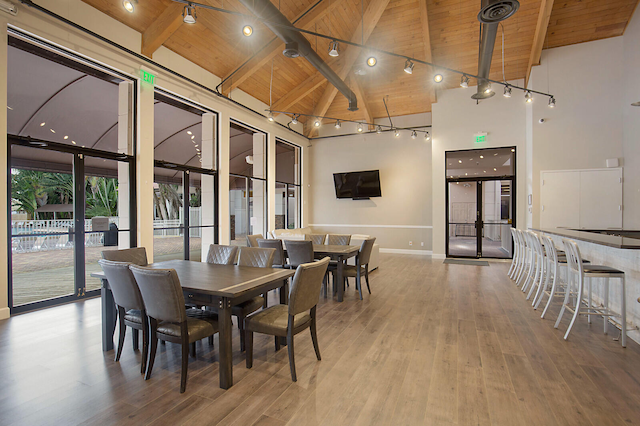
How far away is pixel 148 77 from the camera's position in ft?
17.6

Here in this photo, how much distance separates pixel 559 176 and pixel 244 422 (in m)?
8.34

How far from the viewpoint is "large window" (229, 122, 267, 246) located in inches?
305

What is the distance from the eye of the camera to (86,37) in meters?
4.46

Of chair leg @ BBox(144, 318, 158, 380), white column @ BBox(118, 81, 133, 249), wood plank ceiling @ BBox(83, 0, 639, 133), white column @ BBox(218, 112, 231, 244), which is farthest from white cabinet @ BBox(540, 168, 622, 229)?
white column @ BBox(118, 81, 133, 249)

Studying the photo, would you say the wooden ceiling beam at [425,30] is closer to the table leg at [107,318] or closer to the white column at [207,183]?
the white column at [207,183]

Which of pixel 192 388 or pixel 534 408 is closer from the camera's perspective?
pixel 534 408

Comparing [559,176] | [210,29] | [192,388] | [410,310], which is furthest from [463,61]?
[192,388]

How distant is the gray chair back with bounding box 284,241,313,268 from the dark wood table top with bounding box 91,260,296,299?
1.42m

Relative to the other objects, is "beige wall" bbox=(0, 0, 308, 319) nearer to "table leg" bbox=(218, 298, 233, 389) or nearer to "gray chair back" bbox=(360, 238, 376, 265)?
"table leg" bbox=(218, 298, 233, 389)

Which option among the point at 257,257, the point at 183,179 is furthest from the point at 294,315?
the point at 183,179

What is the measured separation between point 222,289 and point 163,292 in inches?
16.0

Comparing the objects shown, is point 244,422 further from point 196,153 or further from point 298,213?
point 298,213

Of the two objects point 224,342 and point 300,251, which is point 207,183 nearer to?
point 300,251

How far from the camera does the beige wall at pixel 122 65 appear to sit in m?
3.77
